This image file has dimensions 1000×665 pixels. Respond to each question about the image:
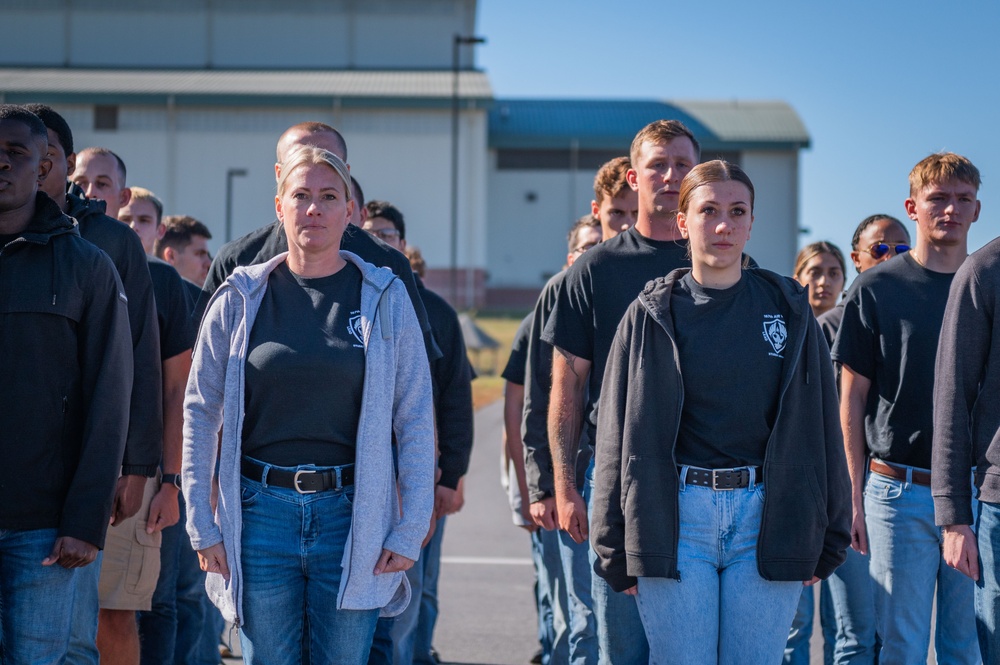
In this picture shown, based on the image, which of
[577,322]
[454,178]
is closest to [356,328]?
[577,322]

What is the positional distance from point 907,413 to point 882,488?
1.21ft

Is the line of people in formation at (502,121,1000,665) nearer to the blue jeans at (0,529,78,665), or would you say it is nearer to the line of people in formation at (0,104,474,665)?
the line of people in formation at (0,104,474,665)

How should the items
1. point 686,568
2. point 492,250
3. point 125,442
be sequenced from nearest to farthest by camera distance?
point 686,568
point 125,442
point 492,250

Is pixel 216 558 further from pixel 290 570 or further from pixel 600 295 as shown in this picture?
pixel 600 295

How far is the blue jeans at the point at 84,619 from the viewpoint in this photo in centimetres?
396

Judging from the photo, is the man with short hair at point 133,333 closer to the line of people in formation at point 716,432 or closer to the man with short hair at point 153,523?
the man with short hair at point 153,523

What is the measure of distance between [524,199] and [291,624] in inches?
1857

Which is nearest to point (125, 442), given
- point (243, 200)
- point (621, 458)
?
point (621, 458)

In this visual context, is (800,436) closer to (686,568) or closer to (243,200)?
(686,568)

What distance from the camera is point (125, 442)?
4.19 m

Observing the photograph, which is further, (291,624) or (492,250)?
(492,250)

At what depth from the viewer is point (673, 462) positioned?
3875 mm

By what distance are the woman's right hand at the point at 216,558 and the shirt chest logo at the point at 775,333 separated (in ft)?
6.64

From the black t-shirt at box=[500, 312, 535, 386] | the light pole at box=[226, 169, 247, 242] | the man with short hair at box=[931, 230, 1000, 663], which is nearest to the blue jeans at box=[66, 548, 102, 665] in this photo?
the black t-shirt at box=[500, 312, 535, 386]
